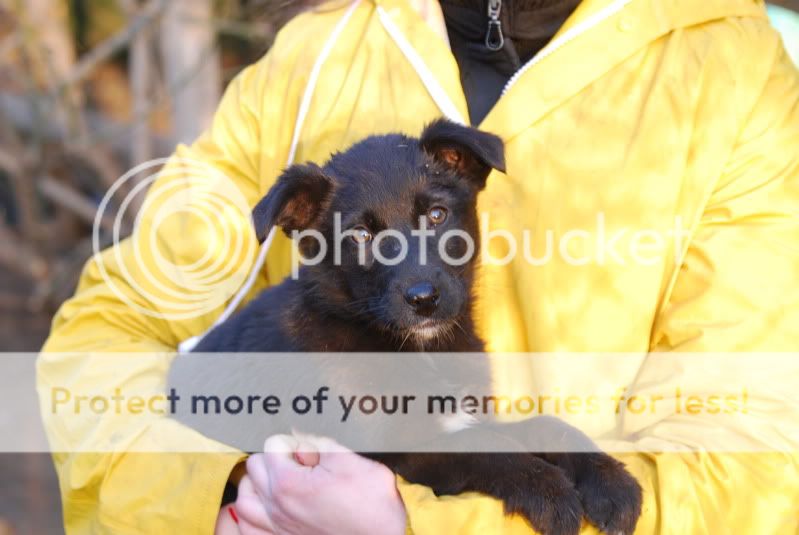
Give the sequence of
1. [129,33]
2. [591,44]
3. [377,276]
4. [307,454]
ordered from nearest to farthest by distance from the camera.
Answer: [307,454] < [591,44] < [377,276] < [129,33]

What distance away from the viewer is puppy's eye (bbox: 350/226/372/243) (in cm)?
256

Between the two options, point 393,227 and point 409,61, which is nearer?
point 409,61

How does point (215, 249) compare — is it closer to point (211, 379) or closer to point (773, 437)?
point (211, 379)

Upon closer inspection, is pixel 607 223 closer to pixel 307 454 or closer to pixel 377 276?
pixel 377 276

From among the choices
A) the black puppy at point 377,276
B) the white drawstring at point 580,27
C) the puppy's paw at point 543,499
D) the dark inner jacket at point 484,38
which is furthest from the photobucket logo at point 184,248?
the puppy's paw at point 543,499

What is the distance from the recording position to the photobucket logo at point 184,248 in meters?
2.55

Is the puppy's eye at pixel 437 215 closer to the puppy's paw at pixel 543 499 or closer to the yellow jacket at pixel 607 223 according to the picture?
the yellow jacket at pixel 607 223

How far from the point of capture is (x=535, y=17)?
2.45 metres

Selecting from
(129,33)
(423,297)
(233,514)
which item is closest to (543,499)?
(423,297)

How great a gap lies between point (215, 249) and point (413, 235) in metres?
0.54

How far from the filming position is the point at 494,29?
8.09ft

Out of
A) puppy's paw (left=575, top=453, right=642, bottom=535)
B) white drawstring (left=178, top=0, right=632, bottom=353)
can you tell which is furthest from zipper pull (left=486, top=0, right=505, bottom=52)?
puppy's paw (left=575, top=453, right=642, bottom=535)

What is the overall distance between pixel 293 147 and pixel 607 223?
0.88m

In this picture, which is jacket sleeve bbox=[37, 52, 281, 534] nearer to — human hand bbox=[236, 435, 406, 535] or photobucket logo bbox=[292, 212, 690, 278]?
human hand bbox=[236, 435, 406, 535]
